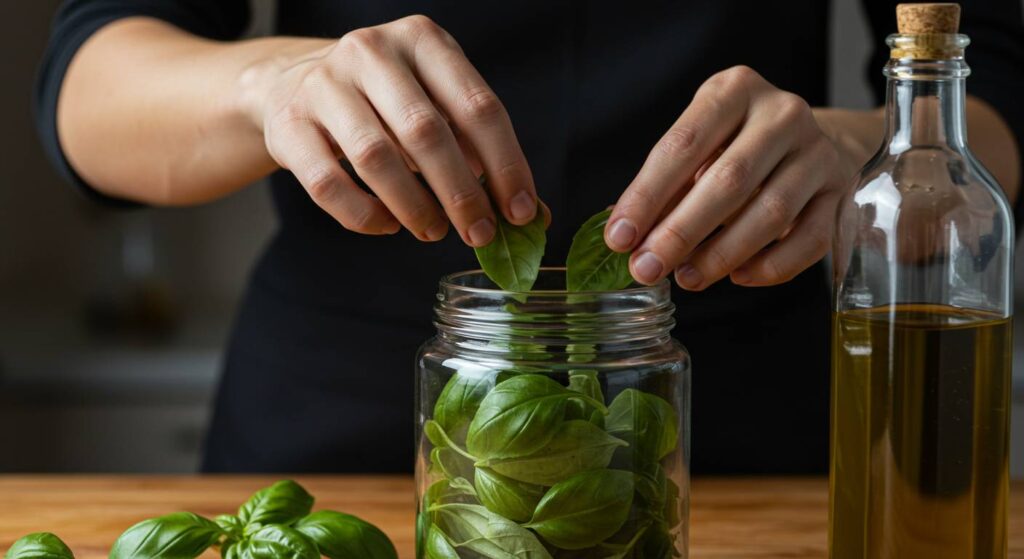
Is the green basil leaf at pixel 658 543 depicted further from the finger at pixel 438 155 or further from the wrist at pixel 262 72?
the wrist at pixel 262 72

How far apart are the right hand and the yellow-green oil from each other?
21 centimetres

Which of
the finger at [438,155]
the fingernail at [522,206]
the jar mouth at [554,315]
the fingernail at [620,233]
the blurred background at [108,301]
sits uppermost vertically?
the finger at [438,155]

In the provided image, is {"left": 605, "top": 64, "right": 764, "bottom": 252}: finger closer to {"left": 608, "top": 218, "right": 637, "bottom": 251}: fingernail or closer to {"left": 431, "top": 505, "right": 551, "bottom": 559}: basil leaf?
{"left": 608, "top": 218, "right": 637, "bottom": 251}: fingernail

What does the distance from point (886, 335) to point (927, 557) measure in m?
0.12

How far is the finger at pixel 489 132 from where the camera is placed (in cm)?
67

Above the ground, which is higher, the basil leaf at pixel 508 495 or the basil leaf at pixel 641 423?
the basil leaf at pixel 641 423

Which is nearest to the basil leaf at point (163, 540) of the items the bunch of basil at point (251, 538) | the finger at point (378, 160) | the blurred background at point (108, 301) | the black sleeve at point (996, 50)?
the bunch of basil at point (251, 538)

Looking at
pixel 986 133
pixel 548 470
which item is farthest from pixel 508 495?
pixel 986 133

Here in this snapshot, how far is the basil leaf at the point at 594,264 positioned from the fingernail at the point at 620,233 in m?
0.02

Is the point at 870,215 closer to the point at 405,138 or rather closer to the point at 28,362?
the point at 405,138

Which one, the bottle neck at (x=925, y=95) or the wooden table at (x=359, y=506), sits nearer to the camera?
the bottle neck at (x=925, y=95)

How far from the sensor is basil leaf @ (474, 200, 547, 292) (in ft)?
2.23

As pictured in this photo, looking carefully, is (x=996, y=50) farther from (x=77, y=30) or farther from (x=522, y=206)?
(x=77, y=30)

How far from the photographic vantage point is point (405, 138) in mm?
679
